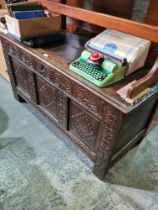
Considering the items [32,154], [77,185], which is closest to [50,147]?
[32,154]

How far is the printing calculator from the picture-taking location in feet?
3.17

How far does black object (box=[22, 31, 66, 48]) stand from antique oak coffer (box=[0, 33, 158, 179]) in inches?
1.7

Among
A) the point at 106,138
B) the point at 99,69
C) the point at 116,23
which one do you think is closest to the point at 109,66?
the point at 99,69

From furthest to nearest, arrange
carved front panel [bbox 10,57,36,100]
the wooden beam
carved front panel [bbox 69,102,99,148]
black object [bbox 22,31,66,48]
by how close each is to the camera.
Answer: carved front panel [bbox 10,57,36,100] → black object [bbox 22,31,66,48] → carved front panel [bbox 69,102,99,148] → the wooden beam

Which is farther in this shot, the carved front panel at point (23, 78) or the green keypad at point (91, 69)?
the carved front panel at point (23, 78)

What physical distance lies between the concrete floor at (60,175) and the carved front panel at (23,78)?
13.4 inches

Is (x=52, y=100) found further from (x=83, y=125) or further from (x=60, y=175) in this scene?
(x=60, y=175)

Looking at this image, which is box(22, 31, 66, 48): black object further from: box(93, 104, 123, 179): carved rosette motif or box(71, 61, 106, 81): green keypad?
box(93, 104, 123, 179): carved rosette motif

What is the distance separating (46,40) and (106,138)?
0.87 m

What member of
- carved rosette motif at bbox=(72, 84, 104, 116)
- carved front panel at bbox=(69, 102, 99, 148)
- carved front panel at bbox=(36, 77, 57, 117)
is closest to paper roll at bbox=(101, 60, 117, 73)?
carved rosette motif at bbox=(72, 84, 104, 116)

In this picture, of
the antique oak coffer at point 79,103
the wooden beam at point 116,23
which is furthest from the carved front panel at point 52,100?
the wooden beam at point 116,23

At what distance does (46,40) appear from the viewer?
1337mm

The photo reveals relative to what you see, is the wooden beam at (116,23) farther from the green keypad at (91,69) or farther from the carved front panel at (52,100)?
the carved front panel at (52,100)

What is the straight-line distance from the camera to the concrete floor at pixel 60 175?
1.23 meters
